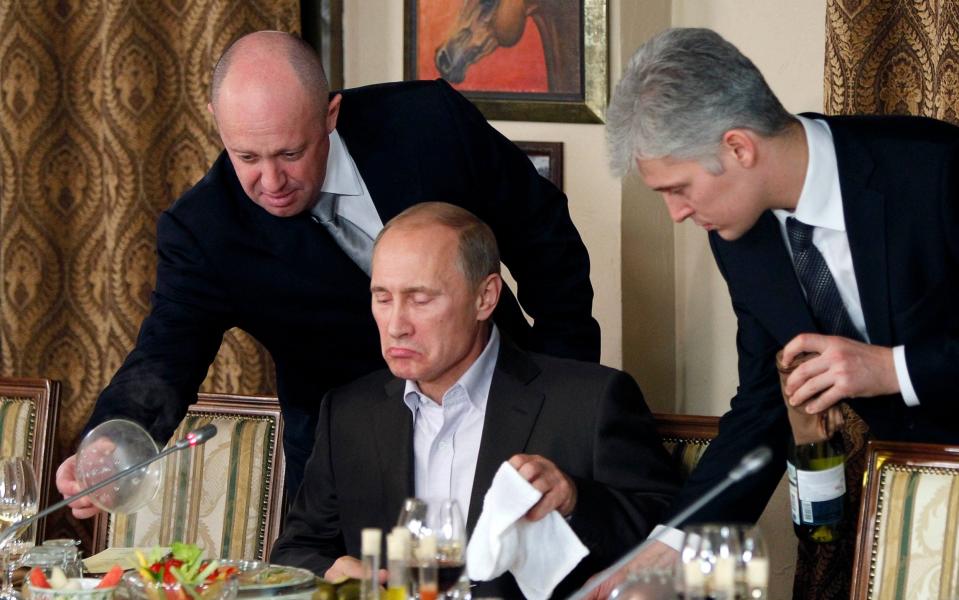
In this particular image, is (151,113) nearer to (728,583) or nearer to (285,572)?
(285,572)

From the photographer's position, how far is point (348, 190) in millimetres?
3076

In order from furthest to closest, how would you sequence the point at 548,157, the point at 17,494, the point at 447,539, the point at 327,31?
the point at 327,31 → the point at 548,157 → the point at 17,494 → the point at 447,539

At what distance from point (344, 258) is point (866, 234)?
1.20 meters

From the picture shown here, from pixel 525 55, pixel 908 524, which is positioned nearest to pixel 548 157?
pixel 525 55

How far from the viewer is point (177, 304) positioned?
320 cm

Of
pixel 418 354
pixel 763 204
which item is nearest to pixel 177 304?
pixel 418 354

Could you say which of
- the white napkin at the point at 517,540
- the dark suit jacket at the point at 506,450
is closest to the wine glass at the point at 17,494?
the dark suit jacket at the point at 506,450

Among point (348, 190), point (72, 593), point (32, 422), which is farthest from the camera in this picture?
point (32, 422)

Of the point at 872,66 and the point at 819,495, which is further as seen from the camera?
the point at 872,66

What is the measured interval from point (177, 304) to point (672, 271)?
5.36 ft

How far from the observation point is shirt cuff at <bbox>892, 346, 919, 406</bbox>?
232cm

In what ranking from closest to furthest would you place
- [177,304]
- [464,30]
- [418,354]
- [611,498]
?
[611,498] < [418,354] < [177,304] < [464,30]

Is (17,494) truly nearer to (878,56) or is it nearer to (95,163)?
(95,163)

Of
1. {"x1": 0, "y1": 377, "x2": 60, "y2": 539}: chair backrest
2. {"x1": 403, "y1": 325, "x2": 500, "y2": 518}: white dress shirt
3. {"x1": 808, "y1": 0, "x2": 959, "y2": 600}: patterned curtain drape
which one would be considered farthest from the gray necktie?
{"x1": 808, "y1": 0, "x2": 959, "y2": 600}: patterned curtain drape
